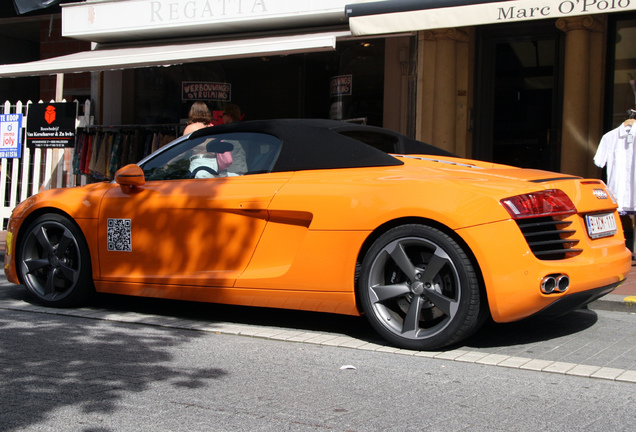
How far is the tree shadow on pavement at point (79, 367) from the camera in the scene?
347cm

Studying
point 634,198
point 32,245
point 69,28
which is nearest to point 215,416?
point 32,245

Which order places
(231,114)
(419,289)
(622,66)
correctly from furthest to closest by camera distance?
(622,66), (231,114), (419,289)

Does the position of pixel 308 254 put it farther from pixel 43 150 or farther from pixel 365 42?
pixel 43 150

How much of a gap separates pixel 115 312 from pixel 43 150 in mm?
7772

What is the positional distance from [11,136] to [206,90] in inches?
128

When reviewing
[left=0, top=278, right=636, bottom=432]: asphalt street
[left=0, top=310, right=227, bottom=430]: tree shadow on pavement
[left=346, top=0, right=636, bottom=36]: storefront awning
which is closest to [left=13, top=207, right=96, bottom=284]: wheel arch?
[left=0, top=278, right=636, bottom=432]: asphalt street

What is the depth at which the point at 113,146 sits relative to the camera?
11625mm

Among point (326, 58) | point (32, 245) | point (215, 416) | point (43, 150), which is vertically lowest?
point (215, 416)

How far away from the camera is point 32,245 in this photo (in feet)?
19.7

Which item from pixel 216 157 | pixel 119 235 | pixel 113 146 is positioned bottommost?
pixel 119 235

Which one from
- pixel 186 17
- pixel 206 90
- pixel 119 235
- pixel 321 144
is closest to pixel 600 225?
pixel 321 144

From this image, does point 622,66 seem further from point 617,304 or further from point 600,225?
point 600,225

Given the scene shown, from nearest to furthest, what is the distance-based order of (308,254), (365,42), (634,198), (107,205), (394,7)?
1. (308,254)
2. (107,205)
3. (634,198)
4. (394,7)
5. (365,42)

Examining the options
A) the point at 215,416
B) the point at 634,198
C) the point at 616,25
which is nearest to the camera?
the point at 215,416
